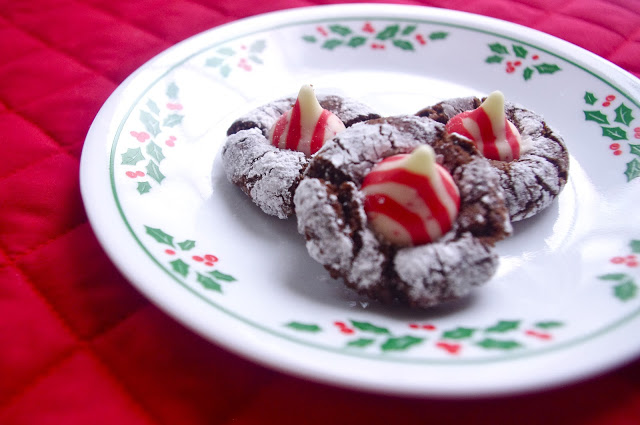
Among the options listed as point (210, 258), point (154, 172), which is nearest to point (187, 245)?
point (210, 258)

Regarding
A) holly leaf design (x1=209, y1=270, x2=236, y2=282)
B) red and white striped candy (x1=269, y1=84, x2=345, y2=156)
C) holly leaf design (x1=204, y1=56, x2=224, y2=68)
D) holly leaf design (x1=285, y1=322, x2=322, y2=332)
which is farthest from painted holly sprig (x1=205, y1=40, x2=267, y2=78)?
holly leaf design (x1=285, y1=322, x2=322, y2=332)

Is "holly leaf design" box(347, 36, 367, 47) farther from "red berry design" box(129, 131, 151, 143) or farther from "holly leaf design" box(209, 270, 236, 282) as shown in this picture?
"holly leaf design" box(209, 270, 236, 282)

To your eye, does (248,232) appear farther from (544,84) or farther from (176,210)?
(544,84)

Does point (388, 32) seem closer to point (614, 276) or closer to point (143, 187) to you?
point (143, 187)

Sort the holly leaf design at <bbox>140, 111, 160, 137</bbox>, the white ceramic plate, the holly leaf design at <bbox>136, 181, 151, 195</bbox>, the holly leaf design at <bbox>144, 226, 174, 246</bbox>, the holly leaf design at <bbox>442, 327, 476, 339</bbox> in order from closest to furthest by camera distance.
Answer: the white ceramic plate → the holly leaf design at <bbox>442, 327, 476, 339</bbox> → the holly leaf design at <bbox>144, 226, 174, 246</bbox> → the holly leaf design at <bbox>136, 181, 151, 195</bbox> → the holly leaf design at <bbox>140, 111, 160, 137</bbox>

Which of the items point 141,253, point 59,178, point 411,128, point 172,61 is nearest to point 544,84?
point 411,128

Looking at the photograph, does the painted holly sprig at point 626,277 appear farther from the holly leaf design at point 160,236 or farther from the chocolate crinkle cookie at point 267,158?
the holly leaf design at point 160,236
